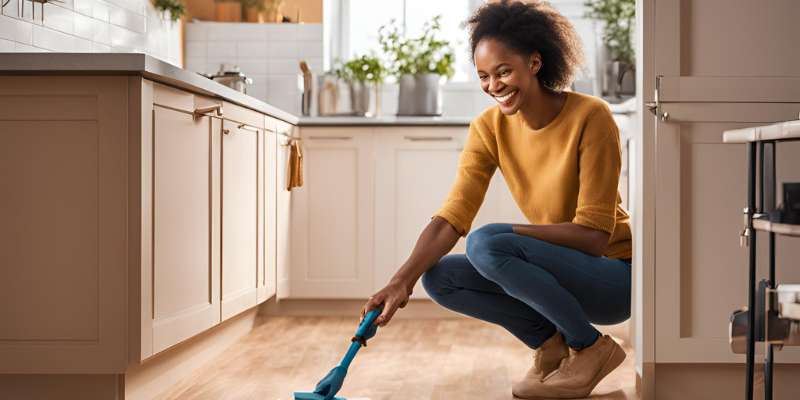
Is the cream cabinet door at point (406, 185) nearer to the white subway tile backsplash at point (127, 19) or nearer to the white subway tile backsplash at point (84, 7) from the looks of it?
the white subway tile backsplash at point (127, 19)

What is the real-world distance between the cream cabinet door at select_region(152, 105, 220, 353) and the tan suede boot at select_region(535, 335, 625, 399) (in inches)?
38.4

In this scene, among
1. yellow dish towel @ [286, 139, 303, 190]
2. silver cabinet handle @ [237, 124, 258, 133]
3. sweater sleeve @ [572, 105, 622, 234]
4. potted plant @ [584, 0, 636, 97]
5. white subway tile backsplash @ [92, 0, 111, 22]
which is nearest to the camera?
sweater sleeve @ [572, 105, 622, 234]

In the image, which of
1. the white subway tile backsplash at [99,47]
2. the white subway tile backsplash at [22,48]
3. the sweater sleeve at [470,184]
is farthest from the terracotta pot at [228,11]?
the sweater sleeve at [470,184]

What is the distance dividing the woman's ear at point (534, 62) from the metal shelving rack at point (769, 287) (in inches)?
26.9

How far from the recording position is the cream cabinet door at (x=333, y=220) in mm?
4246

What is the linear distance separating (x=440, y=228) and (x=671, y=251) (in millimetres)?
604

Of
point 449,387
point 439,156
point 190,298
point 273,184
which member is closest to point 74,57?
point 190,298

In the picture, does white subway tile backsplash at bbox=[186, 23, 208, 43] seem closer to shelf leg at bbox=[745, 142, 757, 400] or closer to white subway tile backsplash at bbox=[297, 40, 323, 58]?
white subway tile backsplash at bbox=[297, 40, 323, 58]

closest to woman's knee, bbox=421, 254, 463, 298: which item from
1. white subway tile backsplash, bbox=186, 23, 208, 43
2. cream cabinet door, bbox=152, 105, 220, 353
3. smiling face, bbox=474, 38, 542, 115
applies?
smiling face, bbox=474, 38, 542, 115

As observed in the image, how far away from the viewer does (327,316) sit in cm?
430

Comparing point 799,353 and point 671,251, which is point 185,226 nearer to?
point 671,251

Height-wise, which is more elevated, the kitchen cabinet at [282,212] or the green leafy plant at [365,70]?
the green leafy plant at [365,70]

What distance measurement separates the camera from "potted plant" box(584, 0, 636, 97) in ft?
14.3

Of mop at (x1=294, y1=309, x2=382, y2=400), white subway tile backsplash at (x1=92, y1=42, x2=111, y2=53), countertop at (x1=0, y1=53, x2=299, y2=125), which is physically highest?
white subway tile backsplash at (x1=92, y1=42, x2=111, y2=53)
